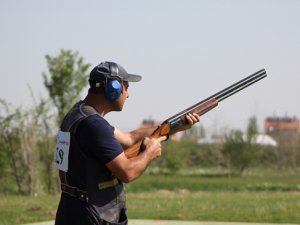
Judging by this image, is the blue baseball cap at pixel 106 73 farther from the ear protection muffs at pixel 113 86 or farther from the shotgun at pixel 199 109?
the shotgun at pixel 199 109

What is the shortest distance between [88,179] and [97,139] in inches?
12.6

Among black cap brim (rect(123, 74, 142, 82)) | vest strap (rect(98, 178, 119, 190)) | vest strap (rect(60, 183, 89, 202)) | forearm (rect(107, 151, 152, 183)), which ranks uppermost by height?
black cap brim (rect(123, 74, 142, 82))

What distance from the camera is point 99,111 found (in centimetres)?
488

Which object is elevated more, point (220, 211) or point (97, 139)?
point (97, 139)

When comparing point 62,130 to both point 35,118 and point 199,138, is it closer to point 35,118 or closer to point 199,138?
point 35,118

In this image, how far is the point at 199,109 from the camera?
18.4 feet

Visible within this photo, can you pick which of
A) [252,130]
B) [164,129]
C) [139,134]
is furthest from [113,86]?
[252,130]

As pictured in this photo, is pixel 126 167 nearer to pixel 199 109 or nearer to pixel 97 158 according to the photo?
pixel 97 158

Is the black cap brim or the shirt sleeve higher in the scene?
the black cap brim

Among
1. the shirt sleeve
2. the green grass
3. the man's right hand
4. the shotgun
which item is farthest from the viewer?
the green grass

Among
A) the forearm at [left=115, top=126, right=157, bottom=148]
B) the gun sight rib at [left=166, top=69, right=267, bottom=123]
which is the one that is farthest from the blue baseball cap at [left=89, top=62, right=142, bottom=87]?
the gun sight rib at [left=166, top=69, right=267, bottom=123]

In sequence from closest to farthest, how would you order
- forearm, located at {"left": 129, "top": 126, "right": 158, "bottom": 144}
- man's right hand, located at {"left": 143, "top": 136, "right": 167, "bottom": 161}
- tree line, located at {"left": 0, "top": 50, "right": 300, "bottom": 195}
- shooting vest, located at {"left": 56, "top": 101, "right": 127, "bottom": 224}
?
shooting vest, located at {"left": 56, "top": 101, "right": 127, "bottom": 224}, man's right hand, located at {"left": 143, "top": 136, "right": 167, "bottom": 161}, forearm, located at {"left": 129, "top": 126, "right": 158, "bottom": 144}, tree line, located at {"left": 0, "top": 50, "right": 300, "bottom": 195}

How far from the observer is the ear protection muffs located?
15.7 ft

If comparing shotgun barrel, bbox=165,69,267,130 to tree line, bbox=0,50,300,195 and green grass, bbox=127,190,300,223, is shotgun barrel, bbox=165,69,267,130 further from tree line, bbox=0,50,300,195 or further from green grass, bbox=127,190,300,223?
tree line, bbox=0,50,300,195
